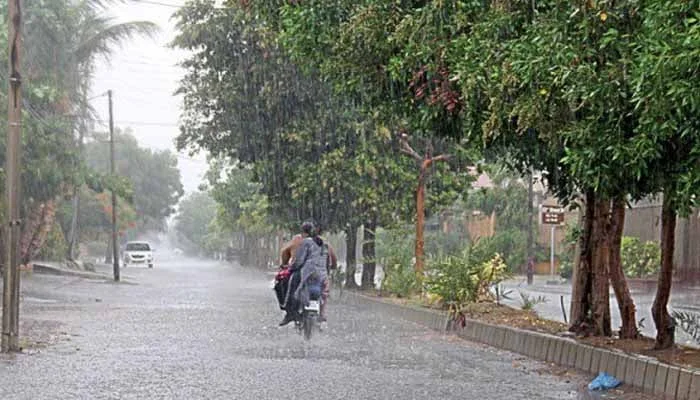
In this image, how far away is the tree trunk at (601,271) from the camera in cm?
1310

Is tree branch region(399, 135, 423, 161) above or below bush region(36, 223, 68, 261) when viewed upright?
above

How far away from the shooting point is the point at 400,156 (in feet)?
88.3

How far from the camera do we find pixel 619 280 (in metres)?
12.8

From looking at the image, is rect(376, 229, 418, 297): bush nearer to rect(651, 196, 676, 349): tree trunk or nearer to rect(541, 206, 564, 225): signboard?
rect(651, 196, 676, 349): tree trunk

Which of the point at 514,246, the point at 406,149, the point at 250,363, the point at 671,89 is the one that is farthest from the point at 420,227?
the point at 514,246

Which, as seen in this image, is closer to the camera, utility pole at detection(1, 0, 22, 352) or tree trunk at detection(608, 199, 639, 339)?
tree trunk at detection(608, 199, 639, 339)

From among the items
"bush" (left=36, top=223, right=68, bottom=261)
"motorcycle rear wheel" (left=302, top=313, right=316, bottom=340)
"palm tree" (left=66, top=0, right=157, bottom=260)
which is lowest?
"bush" (left=36, top=223, right=68, bottom=261)

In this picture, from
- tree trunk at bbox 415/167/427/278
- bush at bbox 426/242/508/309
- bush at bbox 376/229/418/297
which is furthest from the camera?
bush at bbox 376/229/418/297

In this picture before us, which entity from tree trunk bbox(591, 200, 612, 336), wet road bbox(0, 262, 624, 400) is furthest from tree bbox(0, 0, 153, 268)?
tree trunk bbox(591, 200, 612, 336)

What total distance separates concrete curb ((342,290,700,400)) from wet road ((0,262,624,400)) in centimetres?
28

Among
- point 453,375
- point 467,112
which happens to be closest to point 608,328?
point 453,375

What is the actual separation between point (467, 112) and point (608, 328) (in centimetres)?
392

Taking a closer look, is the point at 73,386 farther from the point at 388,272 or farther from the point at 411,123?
the point at 388,272

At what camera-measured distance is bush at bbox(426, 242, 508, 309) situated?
18.2m
